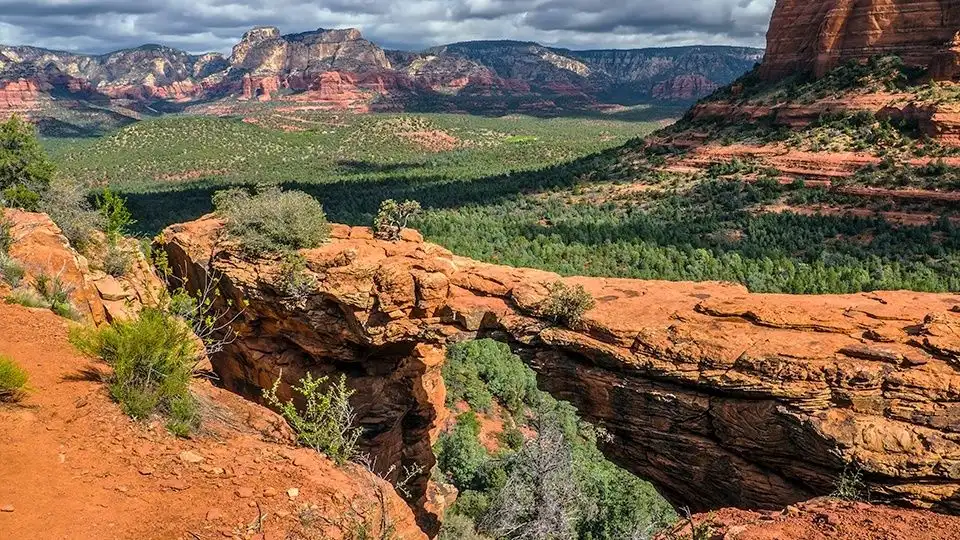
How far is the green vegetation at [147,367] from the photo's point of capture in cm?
652

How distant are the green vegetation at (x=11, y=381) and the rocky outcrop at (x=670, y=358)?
17.0ft

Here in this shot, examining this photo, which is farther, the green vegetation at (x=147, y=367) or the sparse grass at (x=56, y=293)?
the sparse grass at (x=56, y=293)

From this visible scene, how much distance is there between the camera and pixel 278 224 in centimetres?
1345

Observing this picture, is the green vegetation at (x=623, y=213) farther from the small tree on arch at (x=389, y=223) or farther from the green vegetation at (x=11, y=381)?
the green vegetation at (x=11, y=381)

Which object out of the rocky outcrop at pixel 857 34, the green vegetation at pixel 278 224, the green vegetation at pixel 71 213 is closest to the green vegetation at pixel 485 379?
the green vegetation at pixel 278 224

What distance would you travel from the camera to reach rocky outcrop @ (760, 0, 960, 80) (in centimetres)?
4616

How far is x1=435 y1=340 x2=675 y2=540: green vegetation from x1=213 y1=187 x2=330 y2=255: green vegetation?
7.64 m

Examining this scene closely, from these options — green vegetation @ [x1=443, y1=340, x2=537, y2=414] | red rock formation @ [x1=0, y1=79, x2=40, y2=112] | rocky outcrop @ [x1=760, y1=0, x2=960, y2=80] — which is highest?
red rock formation @ [x1=0, y1=79, x2=40, y2=112]

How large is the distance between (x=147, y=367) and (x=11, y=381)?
4.03 feet

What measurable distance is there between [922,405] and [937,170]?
39117mm

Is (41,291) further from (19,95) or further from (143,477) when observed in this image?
(19,95)

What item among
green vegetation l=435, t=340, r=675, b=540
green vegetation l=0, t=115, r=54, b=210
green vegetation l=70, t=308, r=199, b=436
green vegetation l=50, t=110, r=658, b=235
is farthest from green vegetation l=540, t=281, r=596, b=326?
green vegetation l=50, t=110, r=658, b=235

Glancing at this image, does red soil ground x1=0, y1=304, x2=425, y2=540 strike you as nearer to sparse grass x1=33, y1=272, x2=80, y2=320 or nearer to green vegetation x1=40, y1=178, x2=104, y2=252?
sparse grass x1=33, y1=272, x2=80, y2=320

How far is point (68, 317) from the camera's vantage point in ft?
31.1
